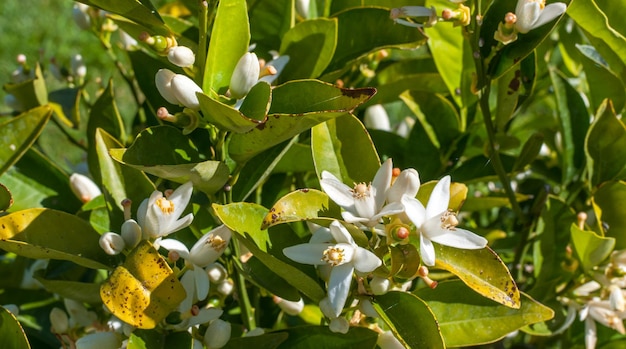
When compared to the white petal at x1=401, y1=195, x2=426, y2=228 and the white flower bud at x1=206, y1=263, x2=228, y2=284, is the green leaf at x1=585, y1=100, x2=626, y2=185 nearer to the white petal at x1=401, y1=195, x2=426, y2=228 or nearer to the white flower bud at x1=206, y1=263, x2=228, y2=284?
the white petal at x1=401, y1=195, x2=426, y2=228

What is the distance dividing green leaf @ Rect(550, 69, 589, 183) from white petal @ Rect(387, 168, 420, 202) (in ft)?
1.64

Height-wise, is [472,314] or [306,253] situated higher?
[306,253]

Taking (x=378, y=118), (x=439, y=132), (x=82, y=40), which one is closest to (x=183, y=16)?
(x=378, y=118)

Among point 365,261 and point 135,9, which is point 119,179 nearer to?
point 135,9

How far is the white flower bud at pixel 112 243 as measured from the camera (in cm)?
92

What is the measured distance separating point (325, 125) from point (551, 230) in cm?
43

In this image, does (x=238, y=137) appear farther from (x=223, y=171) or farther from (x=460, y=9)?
(x=460, y=9)

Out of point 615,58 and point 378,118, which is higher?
point 615,58

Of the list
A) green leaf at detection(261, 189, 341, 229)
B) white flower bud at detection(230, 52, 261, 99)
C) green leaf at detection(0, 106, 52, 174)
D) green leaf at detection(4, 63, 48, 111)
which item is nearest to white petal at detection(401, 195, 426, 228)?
green leaf at detection(261, 189, 341, 229)

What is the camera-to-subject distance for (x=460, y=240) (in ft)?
2.89

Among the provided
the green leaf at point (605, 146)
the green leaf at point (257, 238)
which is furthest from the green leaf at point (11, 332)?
the green leaf at point (605, 146)

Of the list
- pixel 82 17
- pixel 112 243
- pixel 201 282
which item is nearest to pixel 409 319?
pixel 201 282

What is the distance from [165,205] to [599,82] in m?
0.72

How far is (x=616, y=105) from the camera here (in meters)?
1.24
